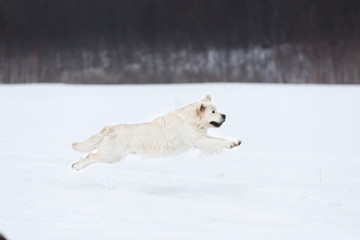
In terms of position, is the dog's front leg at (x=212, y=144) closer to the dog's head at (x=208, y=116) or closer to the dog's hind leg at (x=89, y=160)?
the dog's head at (x=208, y=116)

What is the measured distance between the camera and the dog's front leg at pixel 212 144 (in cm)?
848

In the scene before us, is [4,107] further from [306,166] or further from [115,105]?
[306,166]

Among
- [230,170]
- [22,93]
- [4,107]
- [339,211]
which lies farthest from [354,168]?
[22,93]

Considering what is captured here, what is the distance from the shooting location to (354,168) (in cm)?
1054

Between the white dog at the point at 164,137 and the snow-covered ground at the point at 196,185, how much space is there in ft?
1.87

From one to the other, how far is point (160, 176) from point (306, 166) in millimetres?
3445

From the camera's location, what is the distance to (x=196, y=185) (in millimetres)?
8789

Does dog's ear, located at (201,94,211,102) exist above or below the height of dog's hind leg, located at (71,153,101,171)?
above

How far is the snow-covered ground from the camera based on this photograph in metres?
6.16

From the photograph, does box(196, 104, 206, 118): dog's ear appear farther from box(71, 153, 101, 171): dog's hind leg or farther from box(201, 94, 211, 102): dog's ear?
box(71, 153, 101, 171): dog's hind leg

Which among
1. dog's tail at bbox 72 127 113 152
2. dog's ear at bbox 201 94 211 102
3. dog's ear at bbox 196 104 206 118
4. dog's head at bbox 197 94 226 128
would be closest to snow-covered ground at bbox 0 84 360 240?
dog's tail at bbox 72 127 113 152

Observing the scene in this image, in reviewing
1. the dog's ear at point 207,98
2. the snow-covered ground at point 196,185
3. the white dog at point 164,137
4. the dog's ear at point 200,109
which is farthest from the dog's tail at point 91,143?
the dog's ear at point 207,98

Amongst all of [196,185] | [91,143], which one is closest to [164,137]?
[196,185]

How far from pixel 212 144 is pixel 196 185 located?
803mm
